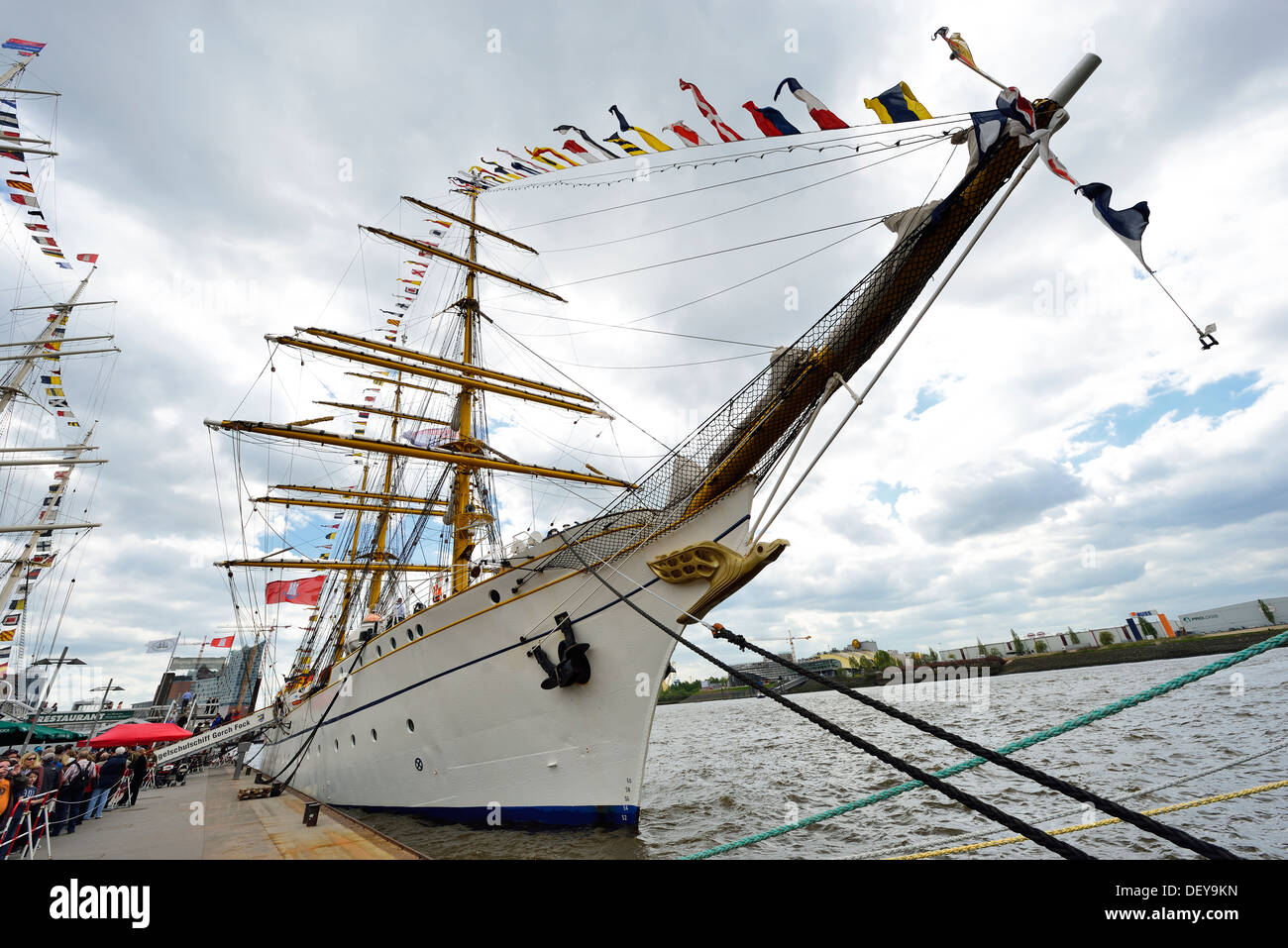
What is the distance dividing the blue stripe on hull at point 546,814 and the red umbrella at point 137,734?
9.25 metres

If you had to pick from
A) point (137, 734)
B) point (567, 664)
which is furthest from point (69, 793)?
point (567, 664)

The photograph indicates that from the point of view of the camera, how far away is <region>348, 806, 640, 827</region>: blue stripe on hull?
6989 mm

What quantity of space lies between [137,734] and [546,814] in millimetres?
11928

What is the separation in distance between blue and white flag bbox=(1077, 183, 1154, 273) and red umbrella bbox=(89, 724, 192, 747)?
18.3 metres

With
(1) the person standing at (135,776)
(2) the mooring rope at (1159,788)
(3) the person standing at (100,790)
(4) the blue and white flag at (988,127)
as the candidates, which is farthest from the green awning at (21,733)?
(4) the blue and white flag at (988,127)

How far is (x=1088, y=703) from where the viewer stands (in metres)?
19.6

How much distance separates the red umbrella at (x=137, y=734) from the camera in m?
12.7

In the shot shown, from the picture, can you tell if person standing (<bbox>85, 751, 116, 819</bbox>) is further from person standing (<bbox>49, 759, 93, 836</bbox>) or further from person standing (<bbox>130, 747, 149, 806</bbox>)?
person standing (<bbox>130, 747, 149, 806</bbox>)

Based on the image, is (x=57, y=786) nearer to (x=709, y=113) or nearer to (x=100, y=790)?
(x=100, y=790)

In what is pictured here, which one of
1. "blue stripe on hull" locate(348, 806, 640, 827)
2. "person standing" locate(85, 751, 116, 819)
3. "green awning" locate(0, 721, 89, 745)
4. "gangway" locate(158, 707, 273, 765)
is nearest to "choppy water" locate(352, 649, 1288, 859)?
"blue stripe on hull" locate(348, 806, 640, 827)

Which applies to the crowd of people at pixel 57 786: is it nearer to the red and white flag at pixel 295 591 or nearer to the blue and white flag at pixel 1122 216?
the red and white flag at pixel 295 591
